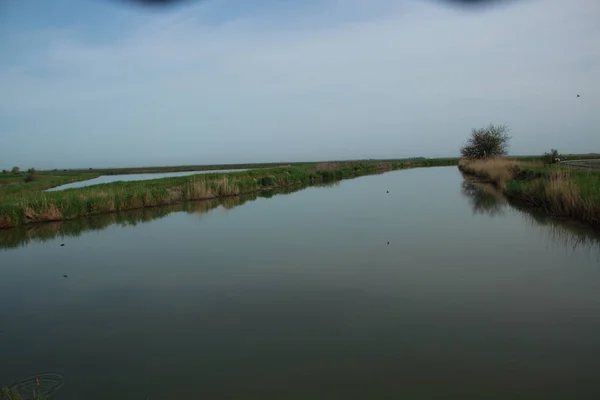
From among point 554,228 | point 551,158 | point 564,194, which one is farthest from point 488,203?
point 551,158

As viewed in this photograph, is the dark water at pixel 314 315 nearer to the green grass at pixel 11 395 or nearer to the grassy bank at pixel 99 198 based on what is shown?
the green grass at pixel 11 395

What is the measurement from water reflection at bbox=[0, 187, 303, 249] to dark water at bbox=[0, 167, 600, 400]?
3.55 ft

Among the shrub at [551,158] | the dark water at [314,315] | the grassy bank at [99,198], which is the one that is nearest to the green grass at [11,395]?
the dark water at [314,315]

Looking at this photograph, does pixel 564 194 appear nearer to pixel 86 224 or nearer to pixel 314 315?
pixel 314 315

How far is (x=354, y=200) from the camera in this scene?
17062mm

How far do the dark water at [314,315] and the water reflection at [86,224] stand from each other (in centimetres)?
108

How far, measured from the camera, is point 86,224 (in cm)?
1264

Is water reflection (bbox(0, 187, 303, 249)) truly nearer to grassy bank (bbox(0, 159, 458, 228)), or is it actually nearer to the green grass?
grassy bank (bbox(0, 159, 458, 228))

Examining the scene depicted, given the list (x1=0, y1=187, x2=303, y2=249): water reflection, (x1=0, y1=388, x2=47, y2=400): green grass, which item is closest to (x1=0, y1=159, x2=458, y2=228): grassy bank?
(x1=0, y1=187, x2=303, y2=249): water reflection

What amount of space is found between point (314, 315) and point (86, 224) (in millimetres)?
10417

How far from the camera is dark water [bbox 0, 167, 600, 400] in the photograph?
11.1 feet

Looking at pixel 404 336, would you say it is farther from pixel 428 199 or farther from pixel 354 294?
pixel 428 199

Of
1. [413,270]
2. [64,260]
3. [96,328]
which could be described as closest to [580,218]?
[413,270]

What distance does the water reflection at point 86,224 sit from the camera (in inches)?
423
